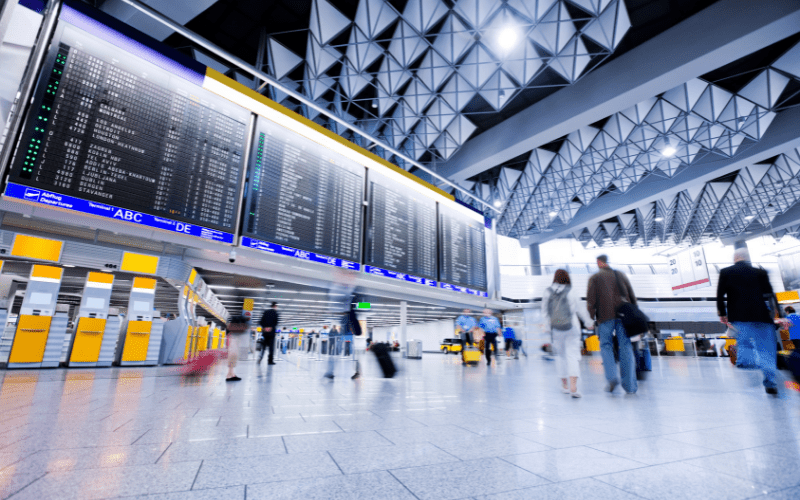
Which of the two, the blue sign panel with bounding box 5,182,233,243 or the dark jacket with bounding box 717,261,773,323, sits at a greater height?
the blue sign panel with bounding box 5,182,233,243

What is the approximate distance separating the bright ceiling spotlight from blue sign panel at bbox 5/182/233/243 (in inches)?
370

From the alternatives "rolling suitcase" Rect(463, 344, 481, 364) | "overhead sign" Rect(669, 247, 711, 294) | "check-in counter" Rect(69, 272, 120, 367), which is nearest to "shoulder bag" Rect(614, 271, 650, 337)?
"rolling suitcase" Rect(463, 344, 481, 364)

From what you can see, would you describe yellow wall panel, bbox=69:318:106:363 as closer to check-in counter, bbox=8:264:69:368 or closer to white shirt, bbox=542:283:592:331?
check-in counter, bbox=8:264:69:368

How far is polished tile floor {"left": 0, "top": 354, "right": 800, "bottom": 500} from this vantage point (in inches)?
57.2

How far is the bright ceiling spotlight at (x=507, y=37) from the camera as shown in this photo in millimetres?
10328

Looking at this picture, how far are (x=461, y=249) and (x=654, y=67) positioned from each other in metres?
8.85

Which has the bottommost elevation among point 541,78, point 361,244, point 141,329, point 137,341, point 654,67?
point 137,341

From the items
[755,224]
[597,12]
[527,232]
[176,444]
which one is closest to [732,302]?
[176,444]

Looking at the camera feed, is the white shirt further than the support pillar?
No

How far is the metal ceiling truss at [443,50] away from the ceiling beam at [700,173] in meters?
11.1

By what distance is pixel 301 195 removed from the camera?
390 inches

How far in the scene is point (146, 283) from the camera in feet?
30.4

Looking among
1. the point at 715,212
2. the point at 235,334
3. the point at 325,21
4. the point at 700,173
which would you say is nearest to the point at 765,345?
the point at 235,334

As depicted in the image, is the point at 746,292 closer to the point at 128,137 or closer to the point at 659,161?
the point at 128,137
